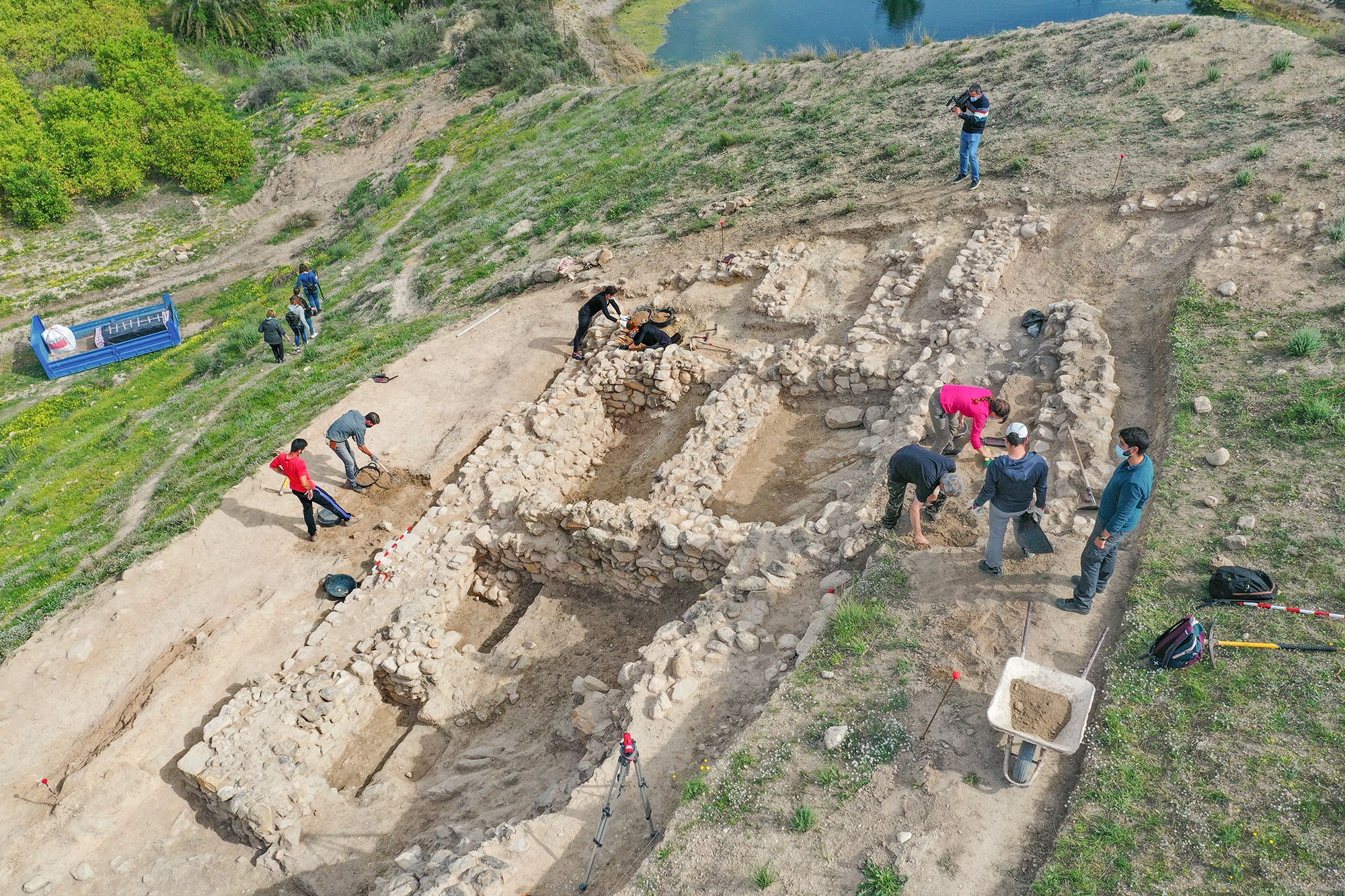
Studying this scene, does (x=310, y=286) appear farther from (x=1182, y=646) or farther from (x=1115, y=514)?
(x=1182, y=646)

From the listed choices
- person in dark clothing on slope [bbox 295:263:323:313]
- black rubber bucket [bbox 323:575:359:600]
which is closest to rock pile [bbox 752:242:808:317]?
black rubber bucket [bbox 323:575:359:600]

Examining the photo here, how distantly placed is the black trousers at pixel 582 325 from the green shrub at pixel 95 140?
90.0 ft

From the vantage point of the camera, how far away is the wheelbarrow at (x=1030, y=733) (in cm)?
564

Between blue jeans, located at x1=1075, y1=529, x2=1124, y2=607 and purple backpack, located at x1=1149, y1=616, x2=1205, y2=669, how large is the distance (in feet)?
2.30

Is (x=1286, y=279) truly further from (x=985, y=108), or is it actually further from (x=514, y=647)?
(x=514, y=647)

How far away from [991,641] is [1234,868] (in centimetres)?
234

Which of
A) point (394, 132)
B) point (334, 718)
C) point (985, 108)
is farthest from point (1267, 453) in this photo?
point (394, 132)

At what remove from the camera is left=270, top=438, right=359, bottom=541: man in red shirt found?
37.4 feet

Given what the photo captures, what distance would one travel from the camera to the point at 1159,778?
570 cm

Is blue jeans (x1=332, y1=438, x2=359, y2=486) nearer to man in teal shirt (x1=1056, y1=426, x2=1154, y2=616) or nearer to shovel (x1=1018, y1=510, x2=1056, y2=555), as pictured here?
shovel (x1=1018, y1=510, x2=1056, y2=555)

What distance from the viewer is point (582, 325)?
49.1 ft

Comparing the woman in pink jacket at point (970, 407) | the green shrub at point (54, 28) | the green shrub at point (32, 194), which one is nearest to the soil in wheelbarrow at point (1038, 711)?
the woman in pink jacket at point (970, 407)

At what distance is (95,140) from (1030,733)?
3941 centimetres

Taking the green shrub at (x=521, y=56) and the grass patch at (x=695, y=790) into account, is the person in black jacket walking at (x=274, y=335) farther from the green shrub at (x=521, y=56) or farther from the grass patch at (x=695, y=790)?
the green shrub at (x=521, y=56)
